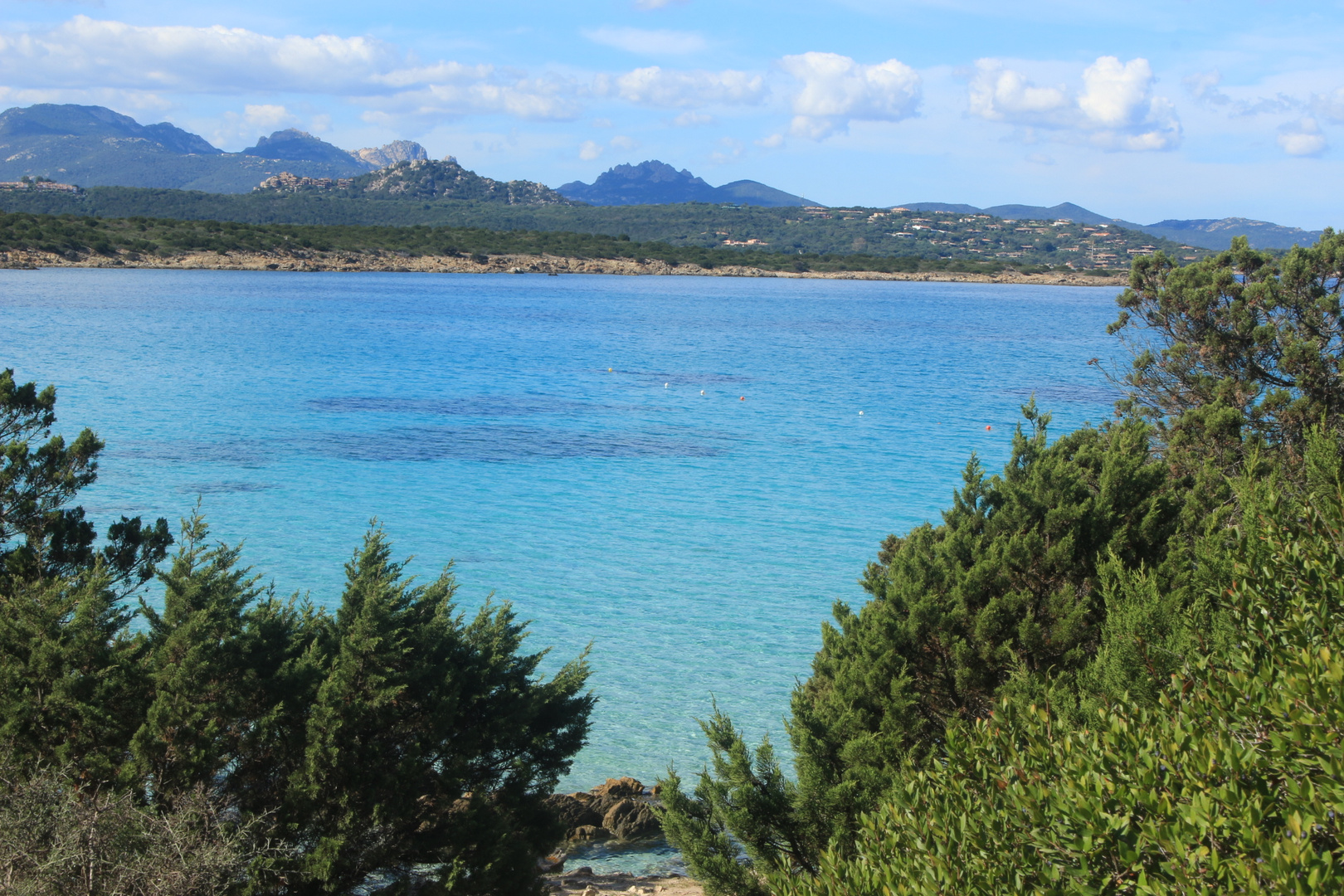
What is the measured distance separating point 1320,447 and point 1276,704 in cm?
377

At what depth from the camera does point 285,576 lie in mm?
13930

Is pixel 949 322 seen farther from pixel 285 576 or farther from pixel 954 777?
pixel 954 777

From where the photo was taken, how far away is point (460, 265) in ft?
336

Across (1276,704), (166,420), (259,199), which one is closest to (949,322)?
(166,420)

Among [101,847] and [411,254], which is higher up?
[411,254]

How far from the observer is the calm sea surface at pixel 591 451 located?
12.7 metres

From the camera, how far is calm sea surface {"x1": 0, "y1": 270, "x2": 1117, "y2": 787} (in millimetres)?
12664

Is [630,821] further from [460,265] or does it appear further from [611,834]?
[460,265]

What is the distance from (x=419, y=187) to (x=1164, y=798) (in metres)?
171

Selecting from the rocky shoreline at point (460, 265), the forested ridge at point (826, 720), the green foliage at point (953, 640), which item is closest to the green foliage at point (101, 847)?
the forested ridge at point (826, 720)

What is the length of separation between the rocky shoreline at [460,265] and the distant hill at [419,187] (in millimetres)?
54795

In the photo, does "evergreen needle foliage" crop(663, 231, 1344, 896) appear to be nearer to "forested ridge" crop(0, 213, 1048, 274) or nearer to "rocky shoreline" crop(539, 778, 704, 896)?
"rocky shoreline" crop(539, 778, 704, 896)

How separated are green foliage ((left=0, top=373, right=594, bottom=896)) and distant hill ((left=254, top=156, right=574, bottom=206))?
154232mm

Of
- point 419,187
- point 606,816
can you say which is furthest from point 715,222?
point 606,816
